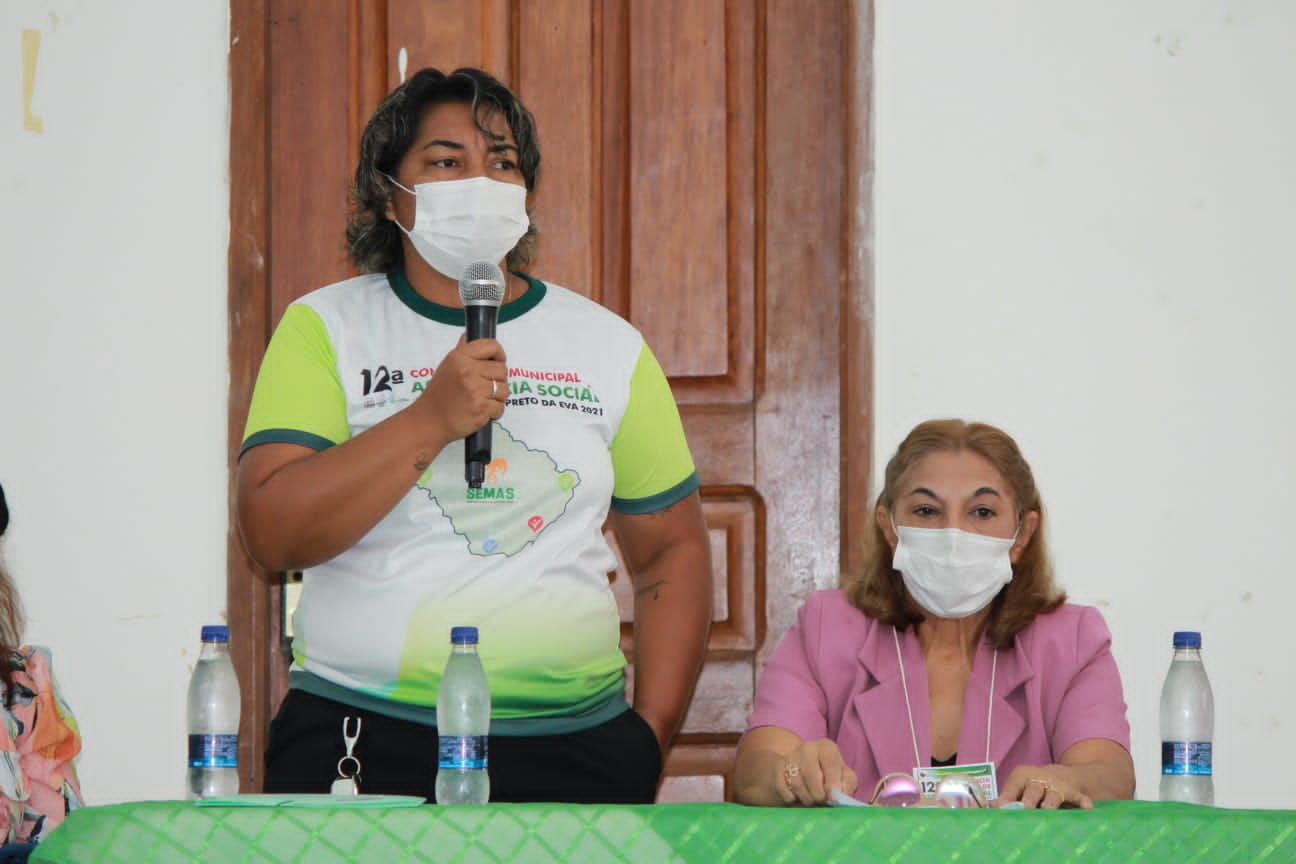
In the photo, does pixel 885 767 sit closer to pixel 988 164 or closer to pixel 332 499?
pixel 332 499

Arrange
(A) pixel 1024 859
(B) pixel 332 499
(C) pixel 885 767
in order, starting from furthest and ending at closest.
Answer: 1. (C) pixel 885 767
2. (B) pixel 332 499
3. (A) pixel 1024 859

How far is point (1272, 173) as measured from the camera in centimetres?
294

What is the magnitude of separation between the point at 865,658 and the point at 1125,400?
99 cm

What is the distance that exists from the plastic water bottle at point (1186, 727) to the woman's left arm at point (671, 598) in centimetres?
67

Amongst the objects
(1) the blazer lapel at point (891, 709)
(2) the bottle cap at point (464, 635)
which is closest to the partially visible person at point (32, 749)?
(2) the bottle cap at point (464, 635)

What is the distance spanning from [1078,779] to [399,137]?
1272mm

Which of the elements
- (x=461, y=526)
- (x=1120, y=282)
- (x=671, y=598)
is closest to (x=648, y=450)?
(x=671, y=598)

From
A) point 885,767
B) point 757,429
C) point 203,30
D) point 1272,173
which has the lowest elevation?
point 885,767

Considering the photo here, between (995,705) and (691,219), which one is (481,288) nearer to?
(995,705)

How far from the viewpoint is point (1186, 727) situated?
223cm

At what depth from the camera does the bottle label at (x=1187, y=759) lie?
6.05 feet

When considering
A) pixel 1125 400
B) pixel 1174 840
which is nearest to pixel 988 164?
pixel 1125 400

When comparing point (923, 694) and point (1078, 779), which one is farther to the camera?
point (923, 694)

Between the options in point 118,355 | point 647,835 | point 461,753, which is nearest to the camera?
point 647,835
